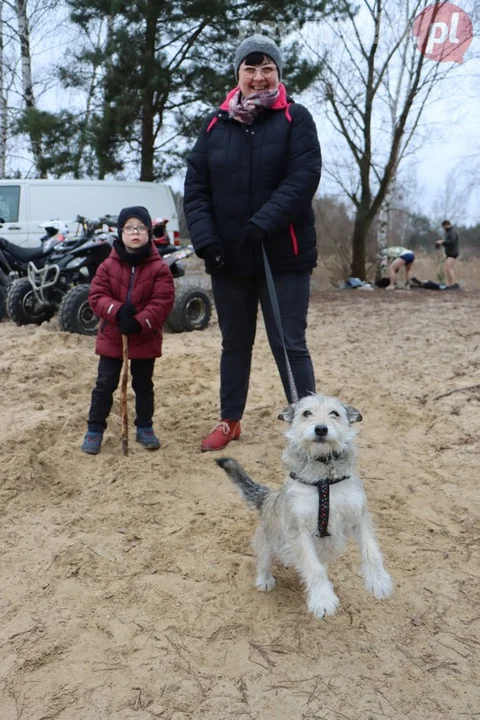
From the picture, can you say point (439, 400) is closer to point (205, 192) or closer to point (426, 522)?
point (426, 522)

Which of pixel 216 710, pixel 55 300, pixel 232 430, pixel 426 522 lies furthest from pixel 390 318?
pixel 216 710

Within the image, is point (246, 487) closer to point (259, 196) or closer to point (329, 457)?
point (329, 457)

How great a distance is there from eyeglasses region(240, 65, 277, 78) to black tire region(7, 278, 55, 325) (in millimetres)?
5307

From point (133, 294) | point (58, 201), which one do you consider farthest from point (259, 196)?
point (58, 201)

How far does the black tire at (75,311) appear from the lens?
24.0 feet

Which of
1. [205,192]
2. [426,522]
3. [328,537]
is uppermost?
[205,192]

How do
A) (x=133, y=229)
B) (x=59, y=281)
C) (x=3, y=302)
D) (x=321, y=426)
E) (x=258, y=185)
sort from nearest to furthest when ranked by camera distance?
(x=321, y=426) < (x=258, y=185) < (x=133, y=229) < (x=59, y=281) < (x=3, y=302)

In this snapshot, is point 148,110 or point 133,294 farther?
point 148,110

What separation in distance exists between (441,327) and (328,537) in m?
6.45

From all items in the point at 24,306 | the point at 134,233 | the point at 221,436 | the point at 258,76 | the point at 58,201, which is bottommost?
the point at 221,436

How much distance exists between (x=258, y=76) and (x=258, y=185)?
60cm

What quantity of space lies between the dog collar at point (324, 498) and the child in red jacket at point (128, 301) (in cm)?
189

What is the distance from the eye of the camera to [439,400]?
520cm

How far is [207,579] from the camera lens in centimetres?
286
